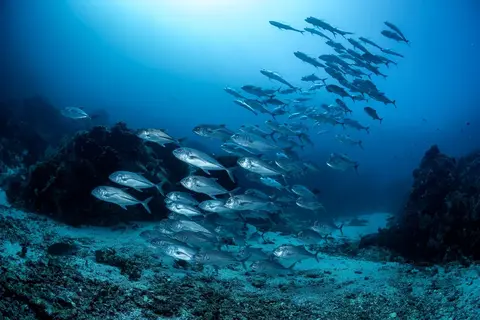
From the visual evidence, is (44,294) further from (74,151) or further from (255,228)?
(255,228)

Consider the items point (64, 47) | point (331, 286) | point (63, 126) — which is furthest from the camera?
point (64, 47)

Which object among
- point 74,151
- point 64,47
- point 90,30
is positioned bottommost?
point 74,151

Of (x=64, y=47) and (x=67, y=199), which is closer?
(x=67, y=199)

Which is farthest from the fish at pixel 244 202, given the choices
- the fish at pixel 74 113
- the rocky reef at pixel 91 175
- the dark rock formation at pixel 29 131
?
the dark rock formation at pixel 29 131

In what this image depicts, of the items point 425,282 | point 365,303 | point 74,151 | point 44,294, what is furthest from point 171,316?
point 74,151

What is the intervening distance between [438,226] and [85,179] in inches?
381

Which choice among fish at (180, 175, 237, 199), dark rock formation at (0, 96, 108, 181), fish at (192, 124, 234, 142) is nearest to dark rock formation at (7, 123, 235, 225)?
fish at (192, 124, 234, 142)

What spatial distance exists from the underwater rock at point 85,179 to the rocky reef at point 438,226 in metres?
7.39

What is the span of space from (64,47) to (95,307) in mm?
145037

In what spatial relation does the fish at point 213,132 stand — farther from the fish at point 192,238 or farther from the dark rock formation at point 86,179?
the dark rock formation at point 86,179

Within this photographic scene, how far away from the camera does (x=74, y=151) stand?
346 inches

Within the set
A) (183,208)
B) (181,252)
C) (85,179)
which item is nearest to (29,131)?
(85,179)

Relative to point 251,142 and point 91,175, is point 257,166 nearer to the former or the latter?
point 251,142

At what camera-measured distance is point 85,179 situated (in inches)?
330
